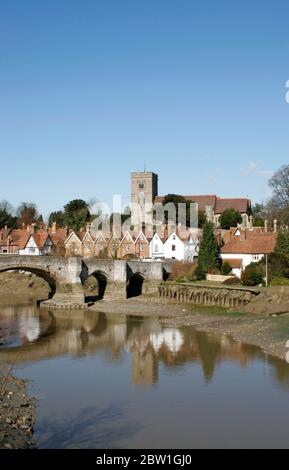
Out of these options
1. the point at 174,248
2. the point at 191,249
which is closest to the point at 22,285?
the point at 174,248

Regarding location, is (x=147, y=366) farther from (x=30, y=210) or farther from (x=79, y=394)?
(x=30, y=210)

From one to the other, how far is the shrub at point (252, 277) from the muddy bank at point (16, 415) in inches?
992

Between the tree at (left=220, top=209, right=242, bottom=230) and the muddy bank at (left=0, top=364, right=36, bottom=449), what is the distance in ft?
178

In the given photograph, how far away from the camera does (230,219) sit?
245 ft

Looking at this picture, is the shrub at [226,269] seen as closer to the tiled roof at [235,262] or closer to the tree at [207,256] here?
the tiled roof at [235,262]

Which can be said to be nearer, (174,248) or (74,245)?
(174,248)

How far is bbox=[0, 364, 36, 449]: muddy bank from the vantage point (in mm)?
15672

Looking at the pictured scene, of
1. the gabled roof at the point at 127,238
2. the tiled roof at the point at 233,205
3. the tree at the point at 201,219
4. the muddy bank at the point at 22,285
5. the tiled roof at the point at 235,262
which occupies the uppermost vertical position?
the tiled roof at the point at 233,205

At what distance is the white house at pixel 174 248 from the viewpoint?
58000 millimetres

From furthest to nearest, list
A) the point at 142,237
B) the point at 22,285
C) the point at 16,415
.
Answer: the point at 142,237 < the point at 22,285 < the point at 16,415

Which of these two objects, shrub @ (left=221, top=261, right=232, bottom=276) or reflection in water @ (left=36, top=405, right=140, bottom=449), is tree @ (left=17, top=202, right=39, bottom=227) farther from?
reflection in water @ (left=36, top=405, right=140, bottom=449)

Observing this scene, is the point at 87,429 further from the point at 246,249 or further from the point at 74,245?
the point at 74,245

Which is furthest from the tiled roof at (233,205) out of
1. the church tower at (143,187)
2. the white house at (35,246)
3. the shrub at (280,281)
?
the shrub at (280,281)

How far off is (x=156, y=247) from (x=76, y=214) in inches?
796
